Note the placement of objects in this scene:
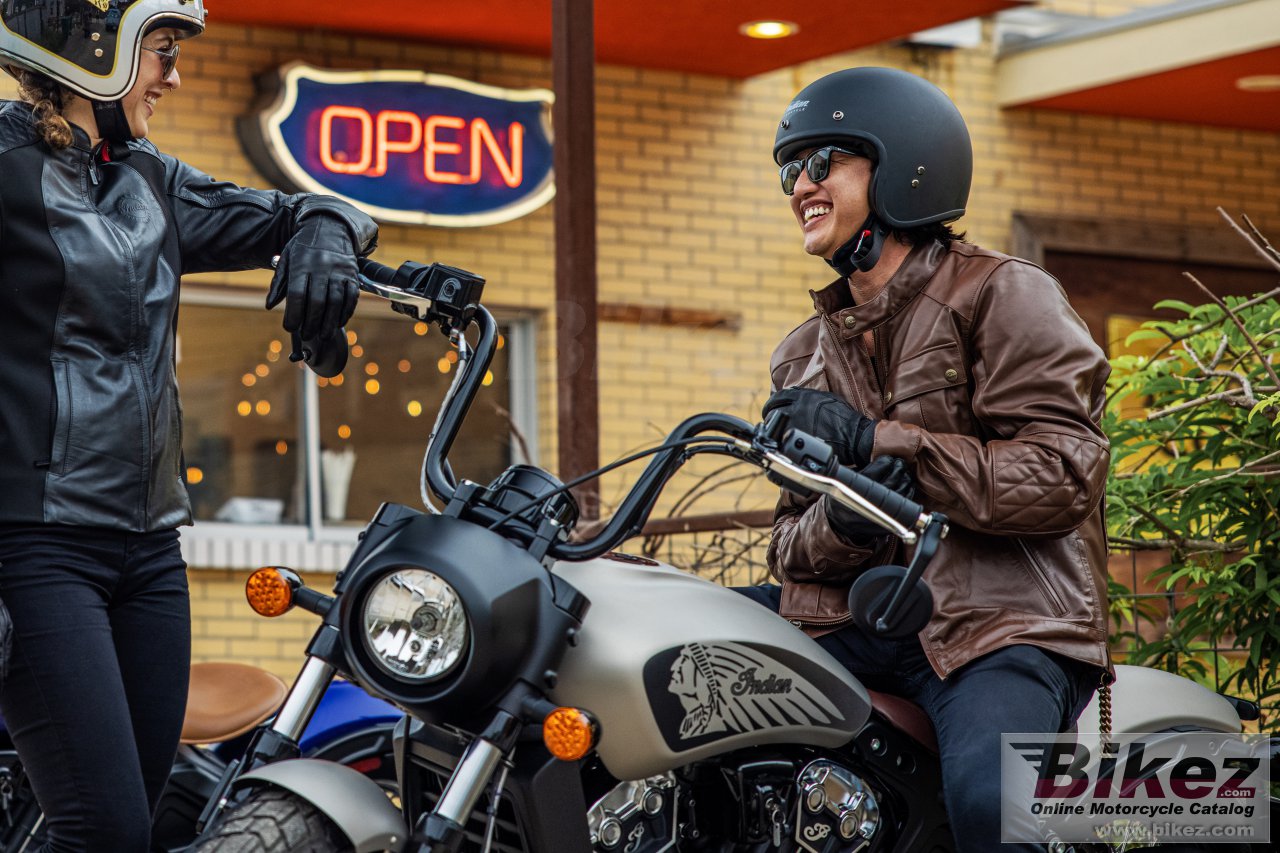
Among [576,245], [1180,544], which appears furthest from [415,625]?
[576,245]

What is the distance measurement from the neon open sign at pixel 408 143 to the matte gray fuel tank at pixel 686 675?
20.8 feet

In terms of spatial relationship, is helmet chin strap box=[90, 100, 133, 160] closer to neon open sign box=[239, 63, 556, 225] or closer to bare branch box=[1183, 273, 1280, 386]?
bare branch box=[1183, 273, 1280, 386]

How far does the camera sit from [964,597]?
336 centimetres

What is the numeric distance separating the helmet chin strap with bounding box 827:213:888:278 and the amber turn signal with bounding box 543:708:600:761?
4.33 ft

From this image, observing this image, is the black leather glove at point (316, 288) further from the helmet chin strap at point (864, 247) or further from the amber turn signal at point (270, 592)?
the helmet chin strap at point (864, 247)

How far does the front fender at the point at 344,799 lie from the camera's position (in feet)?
8.89

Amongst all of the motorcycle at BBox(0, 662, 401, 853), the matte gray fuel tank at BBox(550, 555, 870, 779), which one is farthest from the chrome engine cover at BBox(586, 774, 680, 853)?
the motorcycle at BBox(0, 662, 401, 853)

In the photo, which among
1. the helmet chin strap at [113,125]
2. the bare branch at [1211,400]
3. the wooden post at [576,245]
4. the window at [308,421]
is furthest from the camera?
the window at [308,421]

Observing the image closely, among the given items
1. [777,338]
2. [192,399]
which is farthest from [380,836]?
[777,338]

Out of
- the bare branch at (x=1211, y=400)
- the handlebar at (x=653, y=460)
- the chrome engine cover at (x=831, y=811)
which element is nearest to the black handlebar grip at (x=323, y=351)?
the handlebar at (x=653, y=460)

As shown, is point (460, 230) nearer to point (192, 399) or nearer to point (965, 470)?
point (192, 399)

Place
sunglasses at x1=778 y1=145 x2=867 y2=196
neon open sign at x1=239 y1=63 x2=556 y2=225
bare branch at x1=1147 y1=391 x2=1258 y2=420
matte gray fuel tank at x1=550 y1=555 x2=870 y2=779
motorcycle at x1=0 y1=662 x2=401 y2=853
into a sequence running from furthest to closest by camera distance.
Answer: neon open sign at x1=239 y1=63 x2=556 y2=225 → motorcycle at x1=0 y1=662 x2=401 y2=853 → bare branch at x1=1147 y1=391 x2=1258 y2=420 → sunglasses at x1=778 y1=145 x2=867 y2=196 → matte gray fuel tank at x1=550 y1=555 x2=870 y2=779

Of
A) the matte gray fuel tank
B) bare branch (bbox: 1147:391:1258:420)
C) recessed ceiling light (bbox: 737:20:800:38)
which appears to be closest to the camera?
the matte gray fuel tank

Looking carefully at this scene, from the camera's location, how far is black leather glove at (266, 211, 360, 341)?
3180 millimetres
